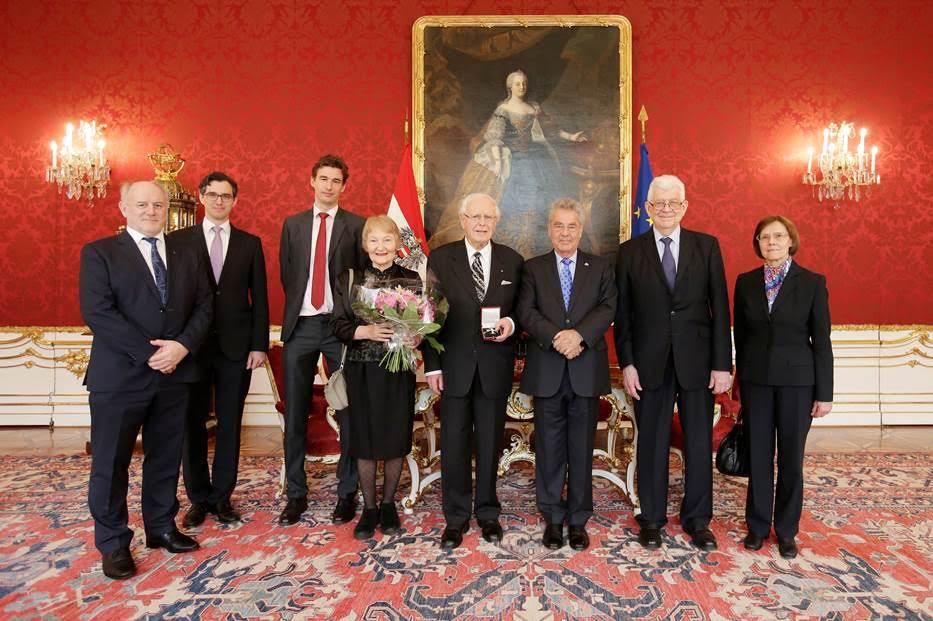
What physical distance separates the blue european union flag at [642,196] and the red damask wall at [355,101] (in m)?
0.43

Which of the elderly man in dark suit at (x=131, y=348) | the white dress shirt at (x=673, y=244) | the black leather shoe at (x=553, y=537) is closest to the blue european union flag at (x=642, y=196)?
the white dress shirt at (x=673, y=244)

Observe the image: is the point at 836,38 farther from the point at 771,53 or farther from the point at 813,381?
the point at 813,381

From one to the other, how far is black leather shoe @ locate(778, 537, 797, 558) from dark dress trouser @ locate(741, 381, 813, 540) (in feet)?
0.07

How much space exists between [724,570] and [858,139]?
15.9ft

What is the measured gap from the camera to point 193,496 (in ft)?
10.2

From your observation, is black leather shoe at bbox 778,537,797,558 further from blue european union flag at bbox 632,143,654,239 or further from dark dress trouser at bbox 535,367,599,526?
blue european union flag at bbox 632,143,654,239

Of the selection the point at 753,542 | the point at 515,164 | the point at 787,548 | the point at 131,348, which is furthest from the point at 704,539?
the point at 515,164

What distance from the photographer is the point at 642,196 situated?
16.7 feet

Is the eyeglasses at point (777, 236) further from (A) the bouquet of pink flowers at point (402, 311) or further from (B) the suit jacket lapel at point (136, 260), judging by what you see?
(B) the suit jacket lapel at point (136, 260)

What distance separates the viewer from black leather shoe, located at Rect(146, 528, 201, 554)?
8.94 feet

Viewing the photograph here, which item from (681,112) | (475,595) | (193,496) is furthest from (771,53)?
(193,496)

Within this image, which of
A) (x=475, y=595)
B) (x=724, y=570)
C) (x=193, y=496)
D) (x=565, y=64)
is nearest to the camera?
(x=475, y=595)

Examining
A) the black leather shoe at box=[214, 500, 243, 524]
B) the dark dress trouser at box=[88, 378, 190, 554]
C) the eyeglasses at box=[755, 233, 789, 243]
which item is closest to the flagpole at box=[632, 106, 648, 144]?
the eyeglasses at box=[755, 233, 789, 243]

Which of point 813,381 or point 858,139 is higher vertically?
point 858,139
